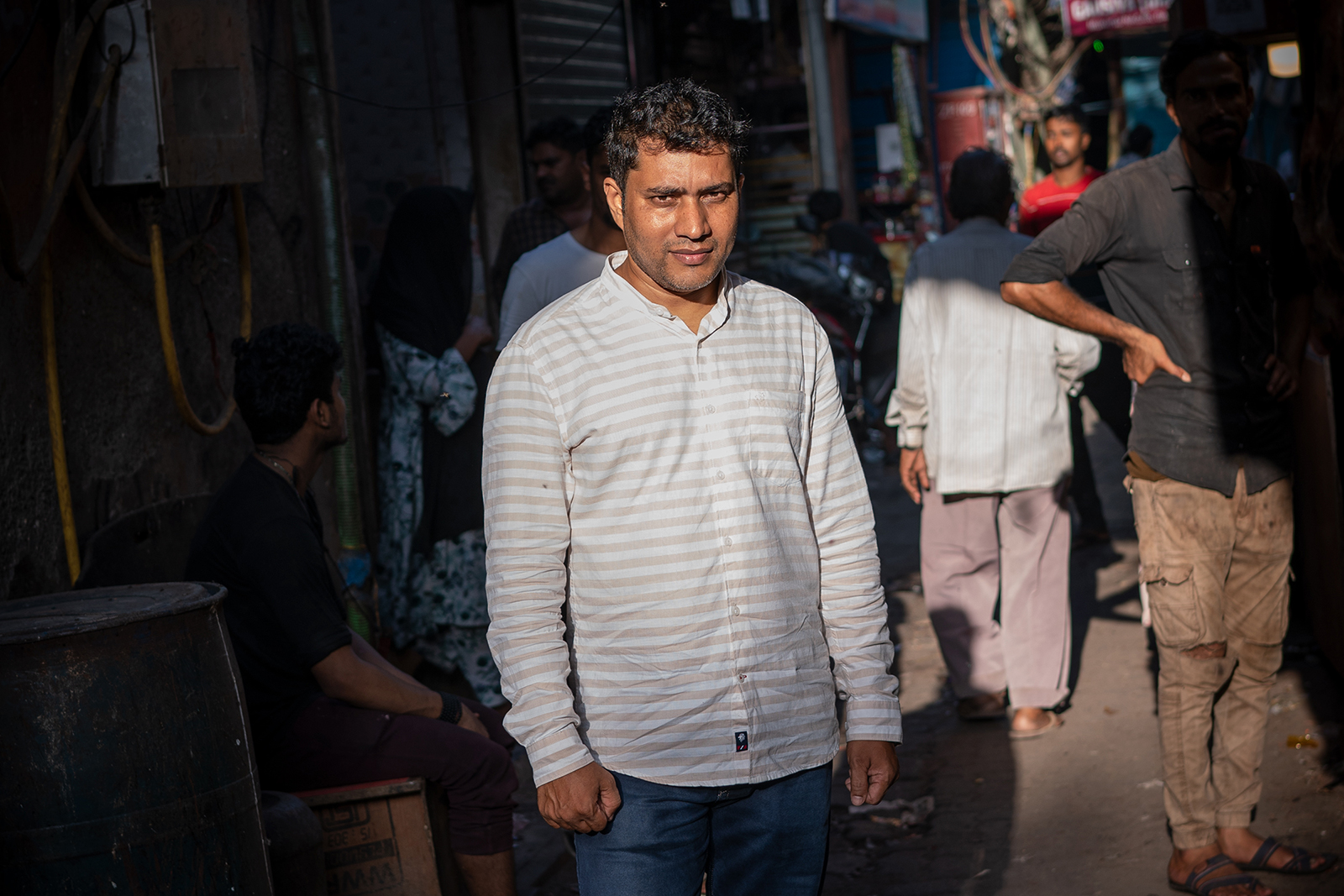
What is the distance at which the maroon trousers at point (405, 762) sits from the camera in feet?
10.4

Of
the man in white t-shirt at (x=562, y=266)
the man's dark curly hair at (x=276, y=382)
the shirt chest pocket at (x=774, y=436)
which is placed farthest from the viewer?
the man in white t-shirt at (x=562, y=266)

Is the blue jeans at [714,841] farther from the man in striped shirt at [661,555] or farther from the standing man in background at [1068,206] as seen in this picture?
the standing man in background at [1068,206]

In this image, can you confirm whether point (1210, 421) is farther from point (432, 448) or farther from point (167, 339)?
point (432, 448)

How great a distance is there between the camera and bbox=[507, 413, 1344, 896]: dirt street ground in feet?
12.6

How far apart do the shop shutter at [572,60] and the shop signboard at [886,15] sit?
753 cm

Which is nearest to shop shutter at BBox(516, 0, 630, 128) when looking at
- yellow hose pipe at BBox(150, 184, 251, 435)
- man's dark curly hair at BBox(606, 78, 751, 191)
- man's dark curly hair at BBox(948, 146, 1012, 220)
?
man's dark curly hair at BBox(948, 146, 1012, 220)

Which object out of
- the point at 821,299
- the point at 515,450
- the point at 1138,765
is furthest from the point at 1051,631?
the point at 821,299

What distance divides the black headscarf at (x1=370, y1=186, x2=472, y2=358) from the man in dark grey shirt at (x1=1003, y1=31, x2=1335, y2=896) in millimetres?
2692

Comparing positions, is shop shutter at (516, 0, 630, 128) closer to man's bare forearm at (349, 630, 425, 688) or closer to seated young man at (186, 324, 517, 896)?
seated young man at (186, 324, 517, 896)

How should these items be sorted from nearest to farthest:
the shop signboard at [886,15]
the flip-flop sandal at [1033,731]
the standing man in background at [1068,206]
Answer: the flip-flop sandal at [1033,731] → the standing man in background at [1068,206] → the shop signboard at [886,15]

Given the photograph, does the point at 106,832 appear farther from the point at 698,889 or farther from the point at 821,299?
the point at 821,299

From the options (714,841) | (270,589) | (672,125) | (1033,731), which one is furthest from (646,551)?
(1033,731)

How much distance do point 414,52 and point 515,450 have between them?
5.51 meters

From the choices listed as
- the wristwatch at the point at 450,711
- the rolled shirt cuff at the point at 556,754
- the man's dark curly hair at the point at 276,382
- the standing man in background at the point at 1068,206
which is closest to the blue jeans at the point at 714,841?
the rolled shirt cuff at the point at 556,754
